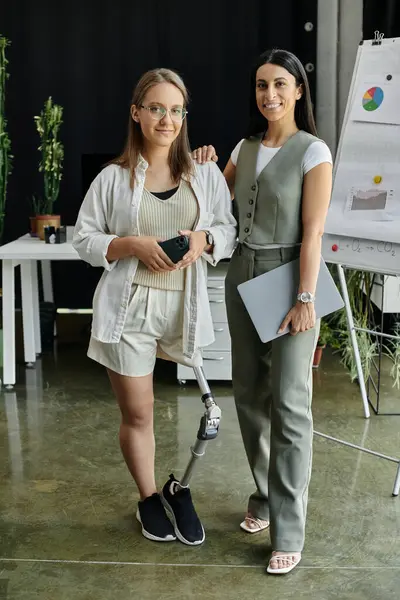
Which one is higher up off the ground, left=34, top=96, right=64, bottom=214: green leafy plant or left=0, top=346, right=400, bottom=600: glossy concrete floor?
left=34, top=96, right=64, bottom=214: green leafy plant

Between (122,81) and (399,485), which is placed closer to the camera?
(399,485)

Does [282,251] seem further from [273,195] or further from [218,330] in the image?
[218,330]

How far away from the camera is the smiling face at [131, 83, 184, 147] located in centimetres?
221

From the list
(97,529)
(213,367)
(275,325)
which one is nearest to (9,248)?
(213,367)

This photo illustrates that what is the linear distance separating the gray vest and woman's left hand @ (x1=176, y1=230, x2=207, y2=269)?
16 centimetres

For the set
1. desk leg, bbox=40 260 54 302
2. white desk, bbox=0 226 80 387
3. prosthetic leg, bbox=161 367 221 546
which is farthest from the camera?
desk leg, bbox=40 260 54 302

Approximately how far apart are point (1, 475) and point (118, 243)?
1.37m

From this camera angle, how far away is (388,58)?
10.2ft

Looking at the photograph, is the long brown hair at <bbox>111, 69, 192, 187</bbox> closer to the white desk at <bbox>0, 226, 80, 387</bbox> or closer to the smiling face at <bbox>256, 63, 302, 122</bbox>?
the smiling face at <bbox>256, 63, 302, 122</bbox>

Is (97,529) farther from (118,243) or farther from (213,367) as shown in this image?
(213,367)

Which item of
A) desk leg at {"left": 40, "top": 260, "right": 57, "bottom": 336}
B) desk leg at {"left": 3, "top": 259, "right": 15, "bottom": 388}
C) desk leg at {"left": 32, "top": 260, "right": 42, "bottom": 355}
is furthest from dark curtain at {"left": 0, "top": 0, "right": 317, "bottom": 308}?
desk leg at {"left": 3, "top": 259, "right": 15, "bottom": 388}

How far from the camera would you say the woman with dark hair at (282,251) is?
87.3 inches

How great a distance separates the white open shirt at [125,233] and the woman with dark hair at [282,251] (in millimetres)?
70

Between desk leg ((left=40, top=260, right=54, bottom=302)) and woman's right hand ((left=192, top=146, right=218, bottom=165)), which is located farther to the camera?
desk leg ((left=40, top=260, right=54, bottom=302))
